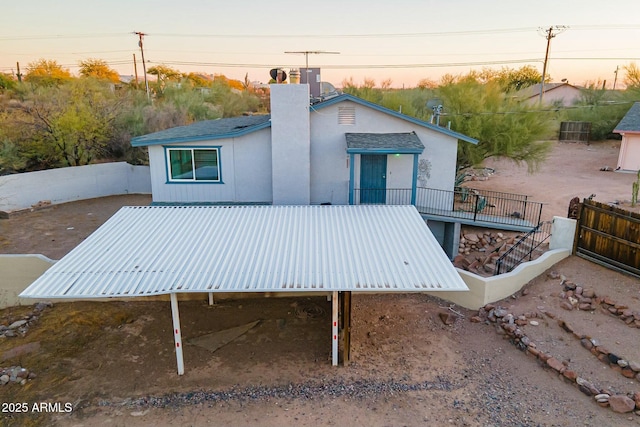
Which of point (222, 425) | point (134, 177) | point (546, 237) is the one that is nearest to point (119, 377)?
point (222, 425)

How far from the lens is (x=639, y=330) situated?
9758 mm

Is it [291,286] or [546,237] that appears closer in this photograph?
[291,286]

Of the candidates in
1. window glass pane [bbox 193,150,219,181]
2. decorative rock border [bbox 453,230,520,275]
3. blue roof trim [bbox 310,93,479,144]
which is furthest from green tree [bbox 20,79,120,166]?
decorative rock border [bbox 453,230,520,275]

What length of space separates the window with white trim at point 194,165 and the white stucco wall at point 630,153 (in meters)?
27.0

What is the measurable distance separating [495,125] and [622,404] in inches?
644

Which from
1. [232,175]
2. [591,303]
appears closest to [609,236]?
[591,303]

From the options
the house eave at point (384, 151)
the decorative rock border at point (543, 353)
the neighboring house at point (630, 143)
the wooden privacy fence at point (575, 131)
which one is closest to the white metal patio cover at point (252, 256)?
the decorative rock border at point (543, 353)

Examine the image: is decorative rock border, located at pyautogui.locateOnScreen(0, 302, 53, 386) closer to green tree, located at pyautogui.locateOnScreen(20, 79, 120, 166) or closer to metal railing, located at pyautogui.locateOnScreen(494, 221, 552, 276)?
metal railing, located at pyautogui.locateOnScreen(494, 221, 552, 276)

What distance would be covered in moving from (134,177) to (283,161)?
1266 centimetres

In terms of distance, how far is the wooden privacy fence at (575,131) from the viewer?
39594 mm

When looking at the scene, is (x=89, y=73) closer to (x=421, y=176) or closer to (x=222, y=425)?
(x=421, y=176)

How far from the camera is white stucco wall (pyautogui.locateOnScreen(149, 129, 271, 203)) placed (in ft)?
52.8

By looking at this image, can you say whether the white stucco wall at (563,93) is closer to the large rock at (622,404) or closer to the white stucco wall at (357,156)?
the white stucco wall at (357,156)

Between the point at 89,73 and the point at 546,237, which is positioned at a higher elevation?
the point at 89,73
